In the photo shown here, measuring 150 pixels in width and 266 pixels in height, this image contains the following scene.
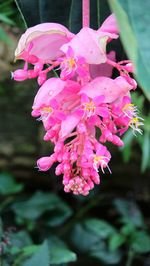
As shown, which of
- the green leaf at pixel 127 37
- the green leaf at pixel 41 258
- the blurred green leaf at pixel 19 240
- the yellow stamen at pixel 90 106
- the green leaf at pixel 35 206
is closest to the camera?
the green leaf at pixel 127 37

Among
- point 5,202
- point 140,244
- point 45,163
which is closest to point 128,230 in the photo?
point 140,244

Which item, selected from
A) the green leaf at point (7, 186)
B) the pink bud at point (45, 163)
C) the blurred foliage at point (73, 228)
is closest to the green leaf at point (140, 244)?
the blurred foliage at point (73, 228)

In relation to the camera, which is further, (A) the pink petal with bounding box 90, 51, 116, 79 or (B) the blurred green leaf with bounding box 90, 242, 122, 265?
(B) the blurred green leaf with bounding box 90, 242, 122, 265

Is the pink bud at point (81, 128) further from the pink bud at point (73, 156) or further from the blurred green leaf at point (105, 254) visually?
the blurred green leaf at point (105, 254)

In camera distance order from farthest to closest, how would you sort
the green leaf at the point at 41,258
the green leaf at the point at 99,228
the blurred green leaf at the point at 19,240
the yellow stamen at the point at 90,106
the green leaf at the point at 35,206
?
the green leaf at the point at 99,228, the green leaf at the point at 35,206, the blurred green leaf at the point at 19,240, the green leaf at the point at 41,258, the yellow stamen at the point at 90,106

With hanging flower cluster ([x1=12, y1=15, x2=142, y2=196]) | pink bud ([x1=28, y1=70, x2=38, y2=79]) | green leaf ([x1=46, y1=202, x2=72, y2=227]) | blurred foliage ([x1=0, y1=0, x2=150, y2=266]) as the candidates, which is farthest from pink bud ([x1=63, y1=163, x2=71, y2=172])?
green leaf ([x1=46, y1=202, x2=72, y2=227])

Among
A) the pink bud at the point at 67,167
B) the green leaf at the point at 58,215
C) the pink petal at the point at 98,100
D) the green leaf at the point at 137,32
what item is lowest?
the green leaf at the point at 58,215

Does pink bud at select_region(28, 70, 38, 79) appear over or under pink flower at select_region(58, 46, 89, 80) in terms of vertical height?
under

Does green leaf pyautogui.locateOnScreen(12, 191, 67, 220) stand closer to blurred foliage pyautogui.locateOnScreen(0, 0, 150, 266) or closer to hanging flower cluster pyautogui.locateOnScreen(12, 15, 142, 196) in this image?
blurred foliage pyautogui.locateOnScreen(0, 0, 150, 266)
